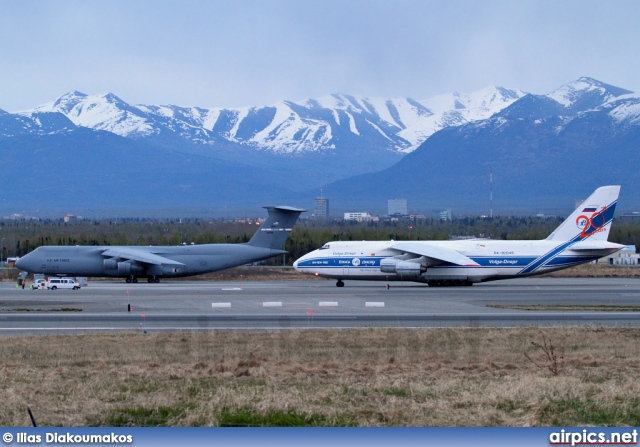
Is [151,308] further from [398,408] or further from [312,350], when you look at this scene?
[398,408]

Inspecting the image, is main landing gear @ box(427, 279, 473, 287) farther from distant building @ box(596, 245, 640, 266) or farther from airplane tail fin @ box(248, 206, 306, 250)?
distant building @ box(596, 245, 640, 266)

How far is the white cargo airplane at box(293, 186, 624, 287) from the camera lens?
178 ft

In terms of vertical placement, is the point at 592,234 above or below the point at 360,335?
above

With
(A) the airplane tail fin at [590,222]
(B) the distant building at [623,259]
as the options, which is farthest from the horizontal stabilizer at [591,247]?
(B) the distant building at [623,259]

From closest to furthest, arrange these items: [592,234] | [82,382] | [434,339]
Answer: [82,382], [434,339], [592,234]

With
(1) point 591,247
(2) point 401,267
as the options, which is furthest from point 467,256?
(1) point 591,247

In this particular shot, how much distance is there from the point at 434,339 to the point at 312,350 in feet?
14.1

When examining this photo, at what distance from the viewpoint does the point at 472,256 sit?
2185 inches

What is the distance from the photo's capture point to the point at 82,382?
711 inches

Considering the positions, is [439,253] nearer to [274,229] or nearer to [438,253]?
[438,253]

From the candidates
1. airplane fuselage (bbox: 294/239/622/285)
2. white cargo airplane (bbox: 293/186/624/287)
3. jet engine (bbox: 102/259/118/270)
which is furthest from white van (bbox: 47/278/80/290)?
airplane fuselage (bbox: 294/239/622/285)

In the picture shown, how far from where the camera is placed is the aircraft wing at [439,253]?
5484 centimetres

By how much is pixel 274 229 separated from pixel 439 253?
43.1 ft

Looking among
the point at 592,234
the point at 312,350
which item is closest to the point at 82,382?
the point at 312,350
